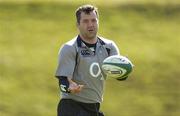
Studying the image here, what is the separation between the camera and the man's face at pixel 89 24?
1234cm

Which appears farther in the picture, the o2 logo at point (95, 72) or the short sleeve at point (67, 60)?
the o2 logo at point (95, 72)

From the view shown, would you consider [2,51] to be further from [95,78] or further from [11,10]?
[95,78]

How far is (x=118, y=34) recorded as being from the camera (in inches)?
1294

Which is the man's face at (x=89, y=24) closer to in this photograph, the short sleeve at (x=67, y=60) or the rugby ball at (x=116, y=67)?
the short sleeve at (x=67, y=60)

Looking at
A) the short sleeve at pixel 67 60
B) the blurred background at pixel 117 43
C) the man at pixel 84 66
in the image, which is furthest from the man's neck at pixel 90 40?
the blurred background at pixel 117 43

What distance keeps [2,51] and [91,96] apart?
16223 mm

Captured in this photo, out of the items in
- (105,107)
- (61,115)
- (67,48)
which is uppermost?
(67,48)

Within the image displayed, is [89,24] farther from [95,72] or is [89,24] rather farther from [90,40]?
[95,72]

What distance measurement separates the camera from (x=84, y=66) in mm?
12359

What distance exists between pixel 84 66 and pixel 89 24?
62 cm

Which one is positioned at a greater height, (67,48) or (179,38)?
(67,48)

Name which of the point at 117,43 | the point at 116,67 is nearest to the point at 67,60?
the point at 116,67

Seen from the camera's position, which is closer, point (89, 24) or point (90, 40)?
point (89, 24)

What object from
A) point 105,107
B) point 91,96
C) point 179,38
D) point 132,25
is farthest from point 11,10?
point 91,96
